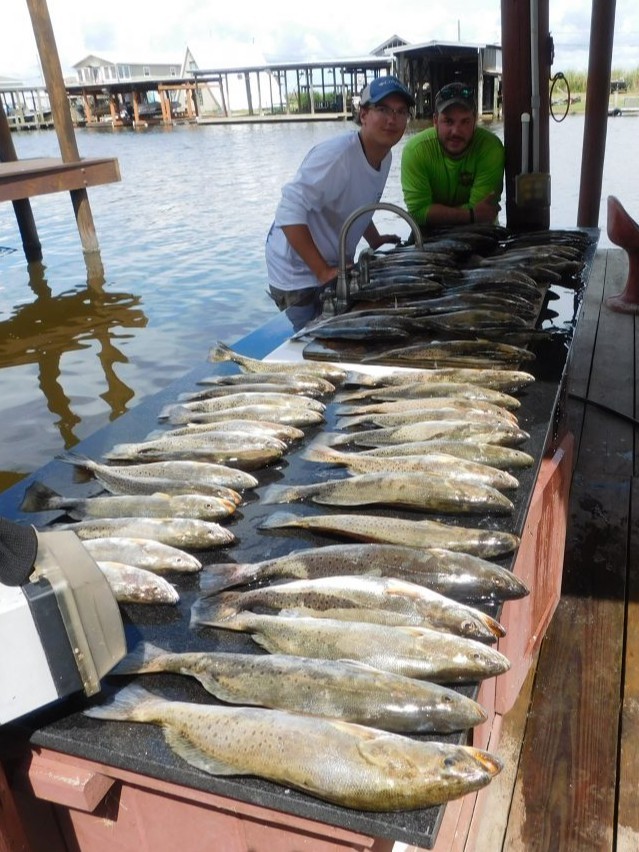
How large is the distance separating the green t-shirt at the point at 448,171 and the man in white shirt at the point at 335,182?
106 cm

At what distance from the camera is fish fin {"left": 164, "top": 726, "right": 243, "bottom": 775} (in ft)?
4.69

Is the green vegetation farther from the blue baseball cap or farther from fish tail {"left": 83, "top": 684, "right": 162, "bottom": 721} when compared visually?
fish tail {"left": 83, "top": 684, "right": 162, "bottom": 721}

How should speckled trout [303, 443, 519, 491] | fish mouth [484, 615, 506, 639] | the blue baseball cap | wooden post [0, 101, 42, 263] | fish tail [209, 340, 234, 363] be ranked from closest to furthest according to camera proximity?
fish mouth [484, 615, 506, 639] < speckled trout [303, 443, 519, 491] < fish tail [209, 340, 234, 363] < the blue baseball cap < wooden post [0, 101, 42, 263]

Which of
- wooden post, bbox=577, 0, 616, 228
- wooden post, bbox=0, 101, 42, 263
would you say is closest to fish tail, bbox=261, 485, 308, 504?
wooden post, bbox=577, 0, 616, 228

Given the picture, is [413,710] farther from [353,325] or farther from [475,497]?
[353,325]

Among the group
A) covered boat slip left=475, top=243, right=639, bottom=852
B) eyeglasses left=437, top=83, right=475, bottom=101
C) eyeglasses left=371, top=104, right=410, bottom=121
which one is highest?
eyeglasses left=437, top=83, right=475, bottom=101

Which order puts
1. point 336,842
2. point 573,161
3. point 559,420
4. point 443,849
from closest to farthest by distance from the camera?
point 336,842, point 443,849, point 559,420, point 573,161

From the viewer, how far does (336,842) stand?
1.44 meters

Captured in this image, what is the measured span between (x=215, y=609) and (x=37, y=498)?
35.4 inches

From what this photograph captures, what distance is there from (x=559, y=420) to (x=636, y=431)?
200 cm

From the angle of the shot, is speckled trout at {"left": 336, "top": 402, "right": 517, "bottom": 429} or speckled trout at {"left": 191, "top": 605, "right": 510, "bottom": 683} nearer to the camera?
speckled trout at {"left": 191, "top": 605, "right": 510, "bottom": 683}

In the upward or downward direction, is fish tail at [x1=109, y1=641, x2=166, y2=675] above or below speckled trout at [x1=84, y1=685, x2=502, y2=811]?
above

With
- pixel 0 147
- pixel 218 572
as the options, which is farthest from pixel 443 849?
pixel 0 147

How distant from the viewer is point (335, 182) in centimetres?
493
